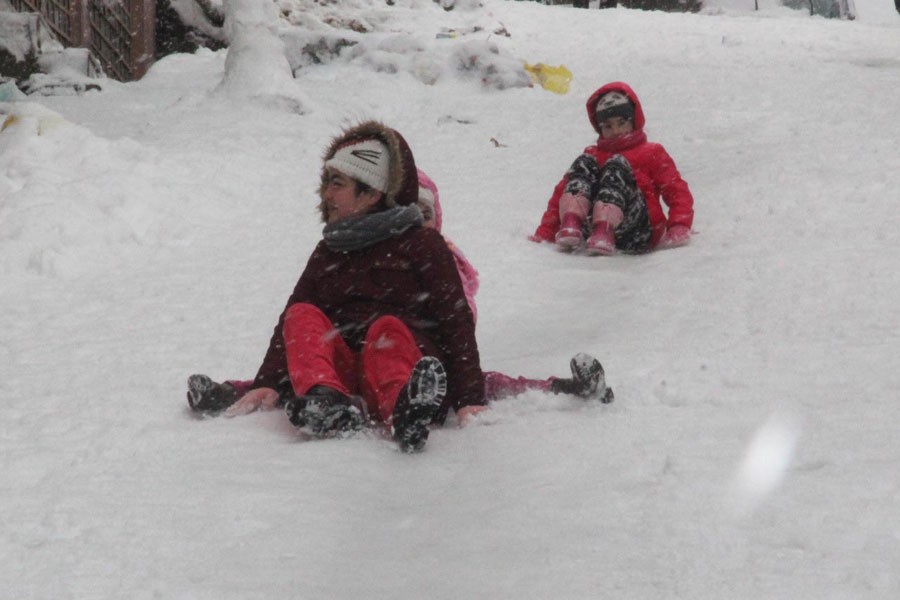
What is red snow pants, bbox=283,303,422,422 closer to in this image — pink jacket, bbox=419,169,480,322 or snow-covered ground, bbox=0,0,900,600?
snow-covered ground, bbox=0,0,900,600

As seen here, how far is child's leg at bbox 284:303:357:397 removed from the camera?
2.93 meters

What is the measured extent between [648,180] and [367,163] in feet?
10.6

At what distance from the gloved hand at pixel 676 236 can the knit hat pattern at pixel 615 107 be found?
0.89 m

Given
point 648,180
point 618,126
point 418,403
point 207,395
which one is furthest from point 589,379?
point 618,126

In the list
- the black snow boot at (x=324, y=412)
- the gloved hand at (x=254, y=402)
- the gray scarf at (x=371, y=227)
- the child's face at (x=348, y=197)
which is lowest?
the gloved hand at (x=254, y=402)

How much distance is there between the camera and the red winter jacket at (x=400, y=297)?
124 inches

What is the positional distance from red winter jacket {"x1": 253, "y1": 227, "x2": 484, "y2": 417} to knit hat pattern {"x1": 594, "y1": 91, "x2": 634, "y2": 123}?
3.34 meters

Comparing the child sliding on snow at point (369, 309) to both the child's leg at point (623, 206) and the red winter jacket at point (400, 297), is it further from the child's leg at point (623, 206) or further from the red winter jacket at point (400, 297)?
the child's leg at point (623, 206)

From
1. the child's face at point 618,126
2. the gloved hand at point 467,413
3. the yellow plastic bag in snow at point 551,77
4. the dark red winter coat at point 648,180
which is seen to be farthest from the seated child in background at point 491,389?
the yellow plastic bag in snow at point 551,77

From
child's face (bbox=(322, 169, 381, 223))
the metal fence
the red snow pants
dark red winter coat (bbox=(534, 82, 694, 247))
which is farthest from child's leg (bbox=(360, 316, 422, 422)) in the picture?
the metal fence

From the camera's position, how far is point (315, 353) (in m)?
3.00

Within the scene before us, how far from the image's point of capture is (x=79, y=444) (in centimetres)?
285

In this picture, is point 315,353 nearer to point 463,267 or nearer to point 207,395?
point 207,395

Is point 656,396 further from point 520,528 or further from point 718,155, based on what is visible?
point 718,155
